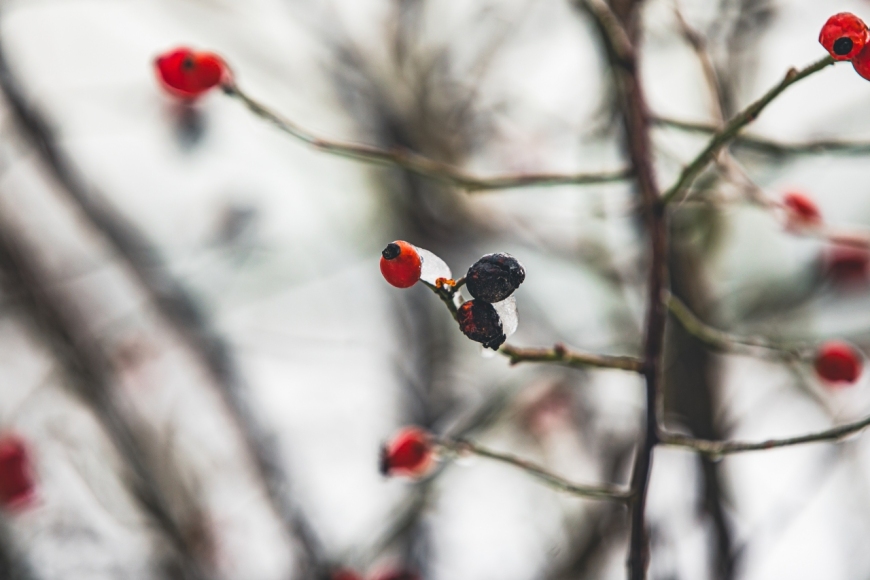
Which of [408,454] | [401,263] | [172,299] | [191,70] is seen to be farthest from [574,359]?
[172,299]

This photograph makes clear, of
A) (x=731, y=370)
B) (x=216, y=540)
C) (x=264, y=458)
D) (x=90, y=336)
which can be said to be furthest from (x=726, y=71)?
(x=216, y=540)

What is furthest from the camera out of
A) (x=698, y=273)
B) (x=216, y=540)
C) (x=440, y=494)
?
(x=216, y=540)

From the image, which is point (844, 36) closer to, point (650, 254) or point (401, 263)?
point (650, 254)

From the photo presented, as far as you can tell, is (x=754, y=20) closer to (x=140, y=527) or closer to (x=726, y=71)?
(x=726, y=71)

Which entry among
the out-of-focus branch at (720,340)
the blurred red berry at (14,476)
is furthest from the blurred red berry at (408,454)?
the blurred red berry at (14,476)

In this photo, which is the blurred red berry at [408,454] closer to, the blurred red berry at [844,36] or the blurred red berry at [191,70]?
the blurred red berry at [191,70]

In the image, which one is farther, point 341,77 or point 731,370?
point 341,77
